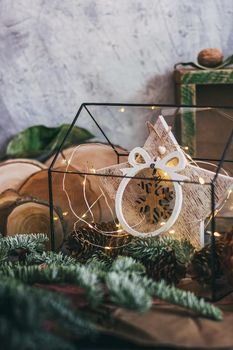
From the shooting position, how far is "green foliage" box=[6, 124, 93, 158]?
6.84ft

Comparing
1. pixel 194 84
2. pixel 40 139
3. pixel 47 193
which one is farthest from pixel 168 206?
pixel 40 139

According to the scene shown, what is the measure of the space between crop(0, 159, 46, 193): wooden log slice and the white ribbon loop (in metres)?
0.59

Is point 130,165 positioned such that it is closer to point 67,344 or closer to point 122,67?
point 67,344

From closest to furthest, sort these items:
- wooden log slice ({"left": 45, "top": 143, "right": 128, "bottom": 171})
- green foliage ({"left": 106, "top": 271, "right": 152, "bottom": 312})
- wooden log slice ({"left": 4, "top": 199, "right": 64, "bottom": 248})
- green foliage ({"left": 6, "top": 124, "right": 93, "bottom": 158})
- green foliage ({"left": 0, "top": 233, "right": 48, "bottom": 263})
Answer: green foliage ({"left": 106, "top": 271, "right": 152, "bottom": 312}), green foliage ({"left": 0, "top": 233, "right": 48, "bottom": 263}), wooden log slice ({"left": 4, "top": 199, "right": 64, "bottom": 248}), wooden log slice ({"left": 45, "top": 143, "right": 128, "bottom": 171}), green foliage ({"left": 6, "top": 124, "right": 93, "bottom": 158})

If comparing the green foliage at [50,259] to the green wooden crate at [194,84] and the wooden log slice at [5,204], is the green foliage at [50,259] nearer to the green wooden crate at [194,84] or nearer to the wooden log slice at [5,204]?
the wooden log slice at [5,204]

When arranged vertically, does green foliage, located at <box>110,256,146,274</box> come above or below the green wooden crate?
below

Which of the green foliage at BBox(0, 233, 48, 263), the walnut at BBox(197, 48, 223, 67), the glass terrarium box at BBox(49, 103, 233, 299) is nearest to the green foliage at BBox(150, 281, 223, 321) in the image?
the glass terrarium box at BBox(49, 103, 233, 299)

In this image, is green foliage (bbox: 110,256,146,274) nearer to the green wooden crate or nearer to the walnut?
the green wooden crate

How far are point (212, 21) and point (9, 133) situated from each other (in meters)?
0.65

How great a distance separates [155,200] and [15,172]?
655mm

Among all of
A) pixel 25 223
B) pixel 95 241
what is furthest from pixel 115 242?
pixel 25 223

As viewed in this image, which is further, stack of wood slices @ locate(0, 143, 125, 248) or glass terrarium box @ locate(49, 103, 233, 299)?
stack of wood slices @ locate(0, 143, 125, 248)

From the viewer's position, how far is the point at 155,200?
1415mm

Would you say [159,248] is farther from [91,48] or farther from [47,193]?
[91,48]
